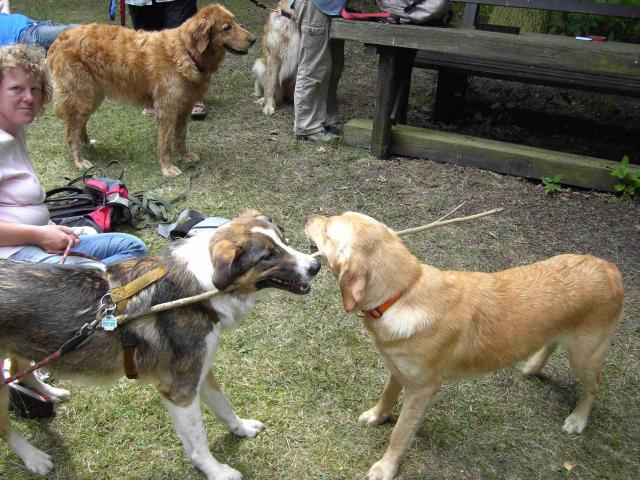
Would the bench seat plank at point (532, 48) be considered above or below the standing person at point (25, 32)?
above

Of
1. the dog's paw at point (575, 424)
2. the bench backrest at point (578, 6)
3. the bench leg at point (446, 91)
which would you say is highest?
the bench backrest at point (578, 6)

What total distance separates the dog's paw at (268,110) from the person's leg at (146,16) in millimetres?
1688

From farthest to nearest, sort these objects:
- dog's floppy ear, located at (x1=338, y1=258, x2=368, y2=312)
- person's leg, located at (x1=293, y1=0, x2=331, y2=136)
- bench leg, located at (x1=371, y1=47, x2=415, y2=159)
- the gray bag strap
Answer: person's leg, located at (x1=293, y1=0, x2=331, y2=136) → bench leg, located at (x1=371, y1=47, x2=415, y2=159) → the gray bag strap → dog's floppy ear, located at (x1=338, y1=258, x2=368, y2=312)

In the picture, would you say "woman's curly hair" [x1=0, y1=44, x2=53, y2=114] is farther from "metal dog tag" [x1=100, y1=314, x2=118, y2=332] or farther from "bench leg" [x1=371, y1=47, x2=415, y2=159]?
"bench leg" [x1=371, y1=47, x2=415, y2=159]

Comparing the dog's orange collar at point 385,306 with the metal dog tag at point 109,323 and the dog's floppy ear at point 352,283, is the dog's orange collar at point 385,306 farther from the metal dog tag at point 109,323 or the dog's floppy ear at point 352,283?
the metal dog tag at point 109,323

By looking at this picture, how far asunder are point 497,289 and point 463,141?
3356 mm

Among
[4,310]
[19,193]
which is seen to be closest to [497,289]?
[4,310]

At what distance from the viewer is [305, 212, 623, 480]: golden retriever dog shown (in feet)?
7.37

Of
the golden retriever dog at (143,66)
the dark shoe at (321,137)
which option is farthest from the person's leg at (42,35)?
the dark shoe at (321,137)

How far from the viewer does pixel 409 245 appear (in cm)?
423

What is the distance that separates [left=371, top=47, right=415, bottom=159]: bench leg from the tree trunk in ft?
13.1

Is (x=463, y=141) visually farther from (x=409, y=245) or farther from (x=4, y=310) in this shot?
(x=4, y=310)

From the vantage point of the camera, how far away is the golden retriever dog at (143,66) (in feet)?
16.3

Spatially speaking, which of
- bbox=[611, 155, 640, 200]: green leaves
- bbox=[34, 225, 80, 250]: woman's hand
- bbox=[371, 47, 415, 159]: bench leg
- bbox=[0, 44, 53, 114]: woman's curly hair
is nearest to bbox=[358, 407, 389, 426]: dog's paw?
bbox=[34, 225, 80, 250]: woman's hand
